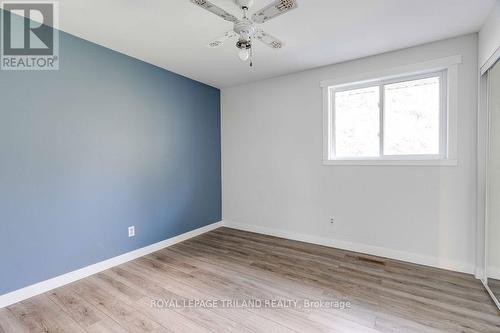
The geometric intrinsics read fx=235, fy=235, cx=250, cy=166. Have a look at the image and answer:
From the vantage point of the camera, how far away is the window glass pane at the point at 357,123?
3.04 m

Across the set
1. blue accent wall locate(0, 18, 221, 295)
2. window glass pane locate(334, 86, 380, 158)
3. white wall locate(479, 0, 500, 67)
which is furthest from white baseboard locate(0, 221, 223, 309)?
white wall locate(479, 0, 500, 67)

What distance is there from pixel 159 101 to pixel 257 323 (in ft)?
9.50

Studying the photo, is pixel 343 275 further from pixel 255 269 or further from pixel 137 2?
pixel 137 2

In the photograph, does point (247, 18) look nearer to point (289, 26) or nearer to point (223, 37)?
point (223, 37)

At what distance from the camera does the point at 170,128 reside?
3.45m

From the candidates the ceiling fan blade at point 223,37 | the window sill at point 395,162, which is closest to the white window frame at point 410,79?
the window sill at point 395,162

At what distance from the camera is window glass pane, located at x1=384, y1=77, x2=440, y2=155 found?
106 inches

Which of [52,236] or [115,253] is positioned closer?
[52,236]

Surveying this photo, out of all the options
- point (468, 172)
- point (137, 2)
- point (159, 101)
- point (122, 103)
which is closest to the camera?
point (137, 2)

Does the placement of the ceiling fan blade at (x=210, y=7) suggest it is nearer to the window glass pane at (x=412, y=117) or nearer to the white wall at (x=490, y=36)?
the white wall at (x=490, y=36)

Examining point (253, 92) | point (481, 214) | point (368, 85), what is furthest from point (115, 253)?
point (481, 214)

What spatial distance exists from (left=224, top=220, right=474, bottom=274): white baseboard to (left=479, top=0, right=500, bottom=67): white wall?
2.06 meters

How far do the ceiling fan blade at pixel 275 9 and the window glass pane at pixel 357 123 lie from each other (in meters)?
1.99

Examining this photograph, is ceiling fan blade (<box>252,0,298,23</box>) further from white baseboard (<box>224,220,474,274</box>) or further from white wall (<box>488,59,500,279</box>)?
white baseboard (<box>224,220,474,274</box>)
